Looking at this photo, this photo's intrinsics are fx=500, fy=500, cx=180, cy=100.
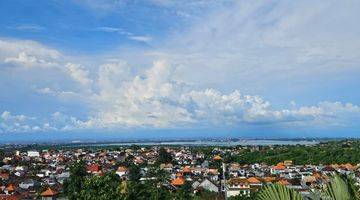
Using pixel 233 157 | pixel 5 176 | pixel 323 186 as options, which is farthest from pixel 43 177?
pixel 323 186

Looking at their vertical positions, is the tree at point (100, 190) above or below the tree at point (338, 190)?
below

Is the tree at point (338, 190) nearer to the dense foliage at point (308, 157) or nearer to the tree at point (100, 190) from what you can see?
the tree at point (100, 190)

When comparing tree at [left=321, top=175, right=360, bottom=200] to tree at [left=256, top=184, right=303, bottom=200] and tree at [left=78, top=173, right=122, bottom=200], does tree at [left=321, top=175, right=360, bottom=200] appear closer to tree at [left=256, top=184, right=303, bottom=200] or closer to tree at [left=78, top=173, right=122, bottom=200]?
tree at [left=256, top=184, right=303, bottom=200]

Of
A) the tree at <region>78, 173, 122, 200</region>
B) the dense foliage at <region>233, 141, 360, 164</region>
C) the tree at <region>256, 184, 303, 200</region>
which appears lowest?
the tree at <region>78, 173, 122, 200</region>

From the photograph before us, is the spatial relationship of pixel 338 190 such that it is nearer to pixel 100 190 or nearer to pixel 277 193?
pixel 277 193

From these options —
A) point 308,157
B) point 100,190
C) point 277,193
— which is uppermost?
point 308,157

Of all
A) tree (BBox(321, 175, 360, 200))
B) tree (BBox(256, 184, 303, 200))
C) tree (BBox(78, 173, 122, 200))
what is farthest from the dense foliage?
tree (BBox(256, 184, 303, 200))

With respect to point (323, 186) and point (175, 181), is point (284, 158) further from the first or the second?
point (323, 186)

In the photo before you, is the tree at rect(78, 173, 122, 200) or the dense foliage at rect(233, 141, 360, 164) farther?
the dense foliage at rect(233, 141, 360, 164)

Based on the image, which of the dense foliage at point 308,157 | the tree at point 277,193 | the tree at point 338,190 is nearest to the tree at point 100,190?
the tree at point 338,190

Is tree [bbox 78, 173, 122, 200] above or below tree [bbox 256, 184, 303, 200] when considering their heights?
below

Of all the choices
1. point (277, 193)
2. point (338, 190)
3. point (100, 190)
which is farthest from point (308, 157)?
point (277, 193)
